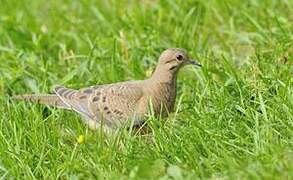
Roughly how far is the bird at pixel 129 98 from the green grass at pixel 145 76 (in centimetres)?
11

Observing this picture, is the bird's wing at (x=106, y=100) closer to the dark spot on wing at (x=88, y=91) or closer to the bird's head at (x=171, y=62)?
the dark spot on wing at (x=88, y=91)

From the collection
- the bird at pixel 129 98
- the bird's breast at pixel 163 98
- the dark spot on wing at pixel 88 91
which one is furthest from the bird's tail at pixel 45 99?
the bird's breast at pixel 163 98

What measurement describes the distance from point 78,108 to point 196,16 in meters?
2.05

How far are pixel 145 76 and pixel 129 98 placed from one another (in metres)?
0.86

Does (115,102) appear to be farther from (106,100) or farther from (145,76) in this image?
(145,76)

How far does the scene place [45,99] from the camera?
7.00m

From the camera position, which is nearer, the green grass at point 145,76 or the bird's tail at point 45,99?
the green grass at point 145,76

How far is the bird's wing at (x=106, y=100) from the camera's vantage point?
21.7 feet

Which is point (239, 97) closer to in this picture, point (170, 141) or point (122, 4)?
point (170, 141)

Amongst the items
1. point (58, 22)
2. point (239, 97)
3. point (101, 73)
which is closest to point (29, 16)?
point (58, 22)

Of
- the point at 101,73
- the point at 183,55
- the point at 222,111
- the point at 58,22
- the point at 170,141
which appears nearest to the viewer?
the point at 170,141

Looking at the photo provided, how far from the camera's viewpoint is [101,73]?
7.54 meters

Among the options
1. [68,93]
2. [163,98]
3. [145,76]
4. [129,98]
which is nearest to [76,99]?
[68,93]

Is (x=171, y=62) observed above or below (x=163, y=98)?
above
